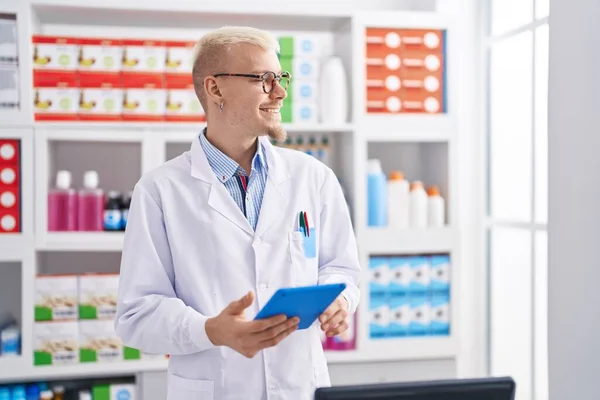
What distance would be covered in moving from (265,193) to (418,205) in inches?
64.4

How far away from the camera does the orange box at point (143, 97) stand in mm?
3125

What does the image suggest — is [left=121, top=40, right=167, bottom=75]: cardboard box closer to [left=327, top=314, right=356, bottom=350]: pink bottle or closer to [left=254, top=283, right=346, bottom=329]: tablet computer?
[left=327, top=314, right=356, bottom=350]: pink bottle

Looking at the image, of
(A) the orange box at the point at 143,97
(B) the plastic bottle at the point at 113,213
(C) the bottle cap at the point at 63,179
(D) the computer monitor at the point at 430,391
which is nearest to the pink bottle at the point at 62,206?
(C) the bottle cap at the point at 63,179

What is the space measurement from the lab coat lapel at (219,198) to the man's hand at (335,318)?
30 cm

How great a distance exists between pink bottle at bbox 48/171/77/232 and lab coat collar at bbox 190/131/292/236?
1431 millimetres

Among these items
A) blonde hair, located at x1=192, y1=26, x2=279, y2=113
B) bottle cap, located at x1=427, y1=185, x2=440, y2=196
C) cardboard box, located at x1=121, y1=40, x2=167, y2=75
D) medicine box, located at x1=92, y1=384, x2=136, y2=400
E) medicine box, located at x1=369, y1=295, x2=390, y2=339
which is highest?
cardboard box, located at x1=121, y1=40, x2=167, y2=75

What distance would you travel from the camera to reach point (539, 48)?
3166 mm

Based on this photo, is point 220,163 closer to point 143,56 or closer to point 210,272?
point 210,272

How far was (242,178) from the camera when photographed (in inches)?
74.7

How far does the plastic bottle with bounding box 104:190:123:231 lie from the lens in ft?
10.3

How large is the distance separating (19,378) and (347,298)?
6.46 ft

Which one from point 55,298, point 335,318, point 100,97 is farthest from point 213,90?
point 55,298

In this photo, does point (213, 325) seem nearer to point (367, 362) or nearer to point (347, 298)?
point (347, 298)
